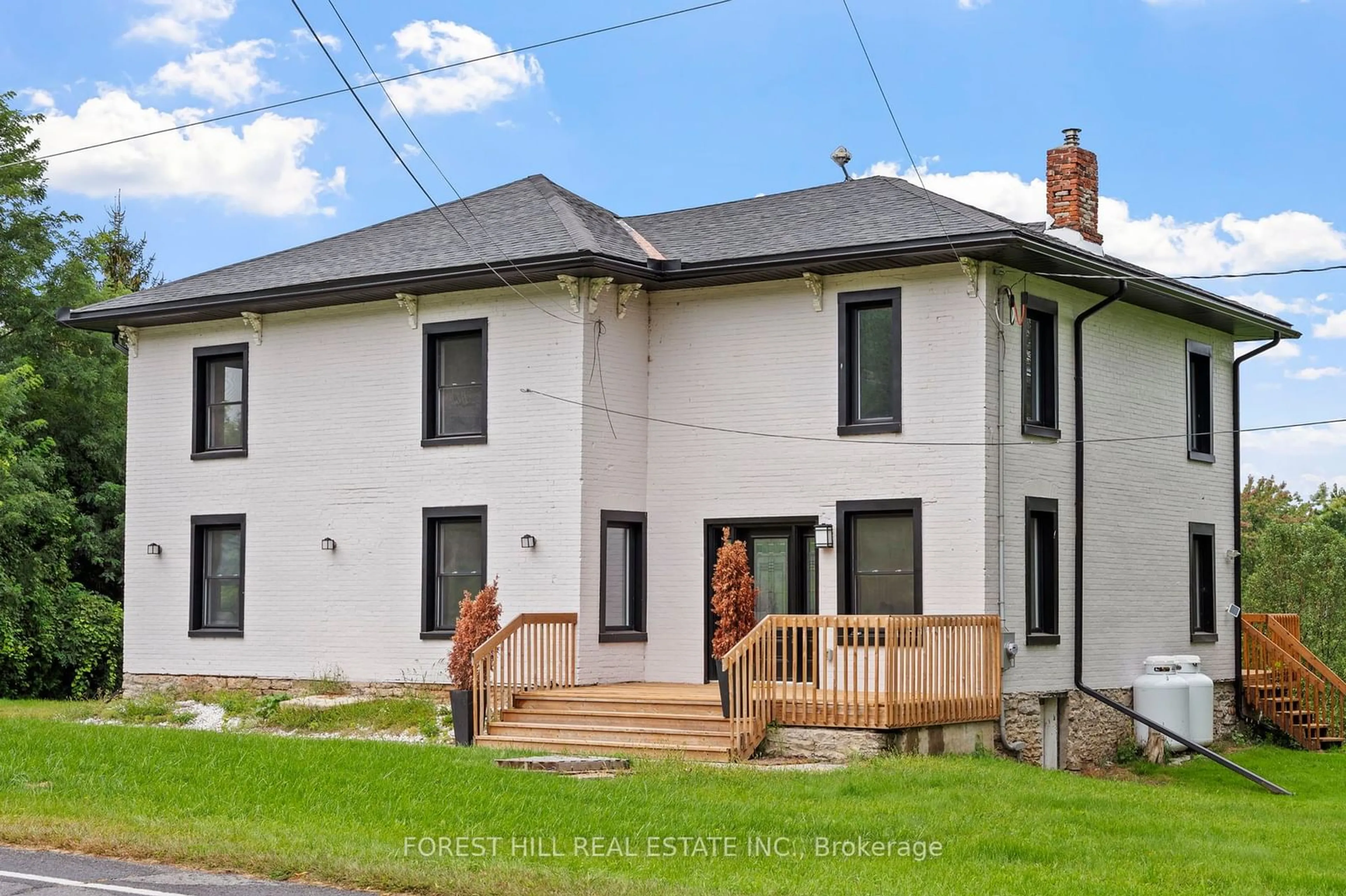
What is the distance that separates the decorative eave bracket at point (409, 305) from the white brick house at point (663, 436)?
0.03 metres

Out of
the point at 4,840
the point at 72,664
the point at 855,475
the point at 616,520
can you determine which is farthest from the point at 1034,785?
the point at 72,664

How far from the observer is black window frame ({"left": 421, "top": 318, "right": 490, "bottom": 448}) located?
20.3 meters

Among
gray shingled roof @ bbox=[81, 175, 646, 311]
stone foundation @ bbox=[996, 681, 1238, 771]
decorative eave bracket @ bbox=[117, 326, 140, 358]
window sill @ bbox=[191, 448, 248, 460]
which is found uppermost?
gray shingled roof @ bbox=[81, 175, 646, 311]

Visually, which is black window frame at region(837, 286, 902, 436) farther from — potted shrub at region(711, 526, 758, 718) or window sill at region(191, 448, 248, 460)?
window sill at region(191, 448, 248, 460)

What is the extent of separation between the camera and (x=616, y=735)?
680 inches

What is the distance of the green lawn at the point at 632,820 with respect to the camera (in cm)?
1006

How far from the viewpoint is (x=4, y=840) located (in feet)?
35.6

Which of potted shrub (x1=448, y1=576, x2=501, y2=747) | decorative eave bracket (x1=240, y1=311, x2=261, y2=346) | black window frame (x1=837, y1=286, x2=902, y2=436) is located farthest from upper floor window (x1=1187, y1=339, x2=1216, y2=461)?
decorative eave bracket (x1=240, y1=311, x2=261, y2=346)

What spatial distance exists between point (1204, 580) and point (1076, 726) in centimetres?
461

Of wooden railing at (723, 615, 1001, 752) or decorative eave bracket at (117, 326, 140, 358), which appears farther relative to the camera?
decorative eave bracket at (117, 326, 140, 358)

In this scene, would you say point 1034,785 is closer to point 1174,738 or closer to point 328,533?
point 1174,738

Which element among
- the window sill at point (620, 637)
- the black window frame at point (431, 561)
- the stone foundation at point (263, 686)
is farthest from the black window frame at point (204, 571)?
the window sill at point (620, 637)

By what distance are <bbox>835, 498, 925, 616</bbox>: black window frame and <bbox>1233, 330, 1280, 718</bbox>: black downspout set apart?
7352 millimetres

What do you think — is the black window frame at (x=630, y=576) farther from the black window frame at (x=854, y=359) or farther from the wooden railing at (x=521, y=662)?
the black window frame at (x=854, y=359)
